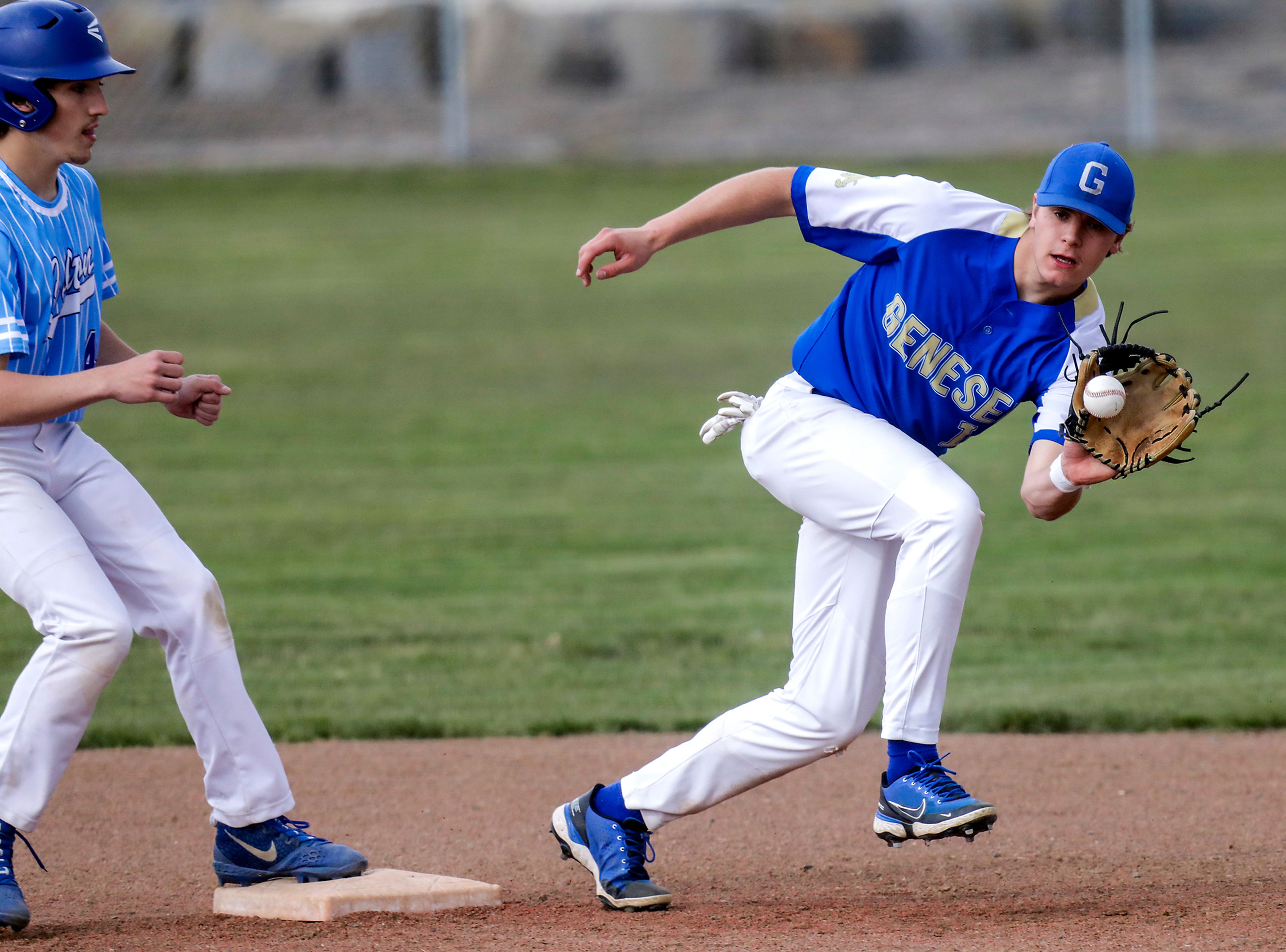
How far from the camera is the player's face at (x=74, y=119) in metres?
4.00

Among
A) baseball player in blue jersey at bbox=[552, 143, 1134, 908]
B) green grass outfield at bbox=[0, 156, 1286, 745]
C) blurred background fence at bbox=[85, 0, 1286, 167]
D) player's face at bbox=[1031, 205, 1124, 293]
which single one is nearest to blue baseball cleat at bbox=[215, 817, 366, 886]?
baseball player in blue jersey at bbox=[552, 143, 1134, 908]

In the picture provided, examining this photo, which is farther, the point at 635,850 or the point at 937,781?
the point at 635,850

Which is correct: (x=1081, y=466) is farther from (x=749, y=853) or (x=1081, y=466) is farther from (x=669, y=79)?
(x=669, y=79)

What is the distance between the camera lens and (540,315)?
23.1m

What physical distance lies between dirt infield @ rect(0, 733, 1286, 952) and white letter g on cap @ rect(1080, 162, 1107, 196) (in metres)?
1.80

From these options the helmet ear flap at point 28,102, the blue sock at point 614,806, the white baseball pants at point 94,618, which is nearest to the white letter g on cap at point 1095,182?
the blue sock at point 614,806

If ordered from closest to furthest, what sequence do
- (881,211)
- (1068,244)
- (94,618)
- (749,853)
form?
1. (94,618)
2. (1068,244)
3. (881,211)
4. (749,853)

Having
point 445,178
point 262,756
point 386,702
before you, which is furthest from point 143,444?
point 445,178

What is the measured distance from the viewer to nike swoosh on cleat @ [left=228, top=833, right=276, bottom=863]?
4375 millimetres

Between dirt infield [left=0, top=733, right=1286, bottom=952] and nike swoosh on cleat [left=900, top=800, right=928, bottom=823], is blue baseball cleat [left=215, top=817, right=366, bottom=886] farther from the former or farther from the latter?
nike swoosh on cleat [left=900, top=800, right=928, bottom=823]

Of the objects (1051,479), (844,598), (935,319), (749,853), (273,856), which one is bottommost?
(749,853)

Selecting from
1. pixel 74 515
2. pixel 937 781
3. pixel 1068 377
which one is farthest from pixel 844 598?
pixel 74 515

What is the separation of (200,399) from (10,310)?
0.60 metres

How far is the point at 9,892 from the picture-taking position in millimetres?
3986
